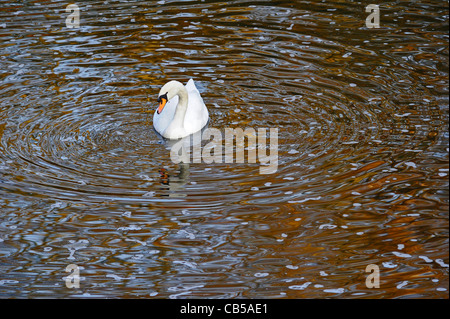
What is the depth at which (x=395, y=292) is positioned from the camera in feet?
24.3

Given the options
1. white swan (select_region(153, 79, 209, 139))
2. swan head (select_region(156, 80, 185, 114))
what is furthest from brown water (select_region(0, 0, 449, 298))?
swan head (select_region(156, 80, 185, 114))

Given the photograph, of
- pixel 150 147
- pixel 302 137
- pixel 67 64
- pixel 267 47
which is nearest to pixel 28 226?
pixel 150 147

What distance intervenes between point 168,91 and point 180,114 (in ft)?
1.44

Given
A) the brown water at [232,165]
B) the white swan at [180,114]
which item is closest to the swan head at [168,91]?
the white swan at [180,114]

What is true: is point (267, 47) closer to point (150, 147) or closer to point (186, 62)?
point (186, 62)

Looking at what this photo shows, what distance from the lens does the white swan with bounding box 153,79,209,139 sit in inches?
420

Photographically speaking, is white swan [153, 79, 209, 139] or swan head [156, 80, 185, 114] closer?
swan head [156, 80, 185, 114]

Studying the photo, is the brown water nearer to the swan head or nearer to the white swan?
the white swan

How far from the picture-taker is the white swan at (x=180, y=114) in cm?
1067

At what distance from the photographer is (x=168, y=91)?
34.6 ft

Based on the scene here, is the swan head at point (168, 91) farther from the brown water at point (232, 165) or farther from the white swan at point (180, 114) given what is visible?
the brown water at point (232, 165)

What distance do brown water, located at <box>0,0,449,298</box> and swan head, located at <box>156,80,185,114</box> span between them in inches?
22.3
